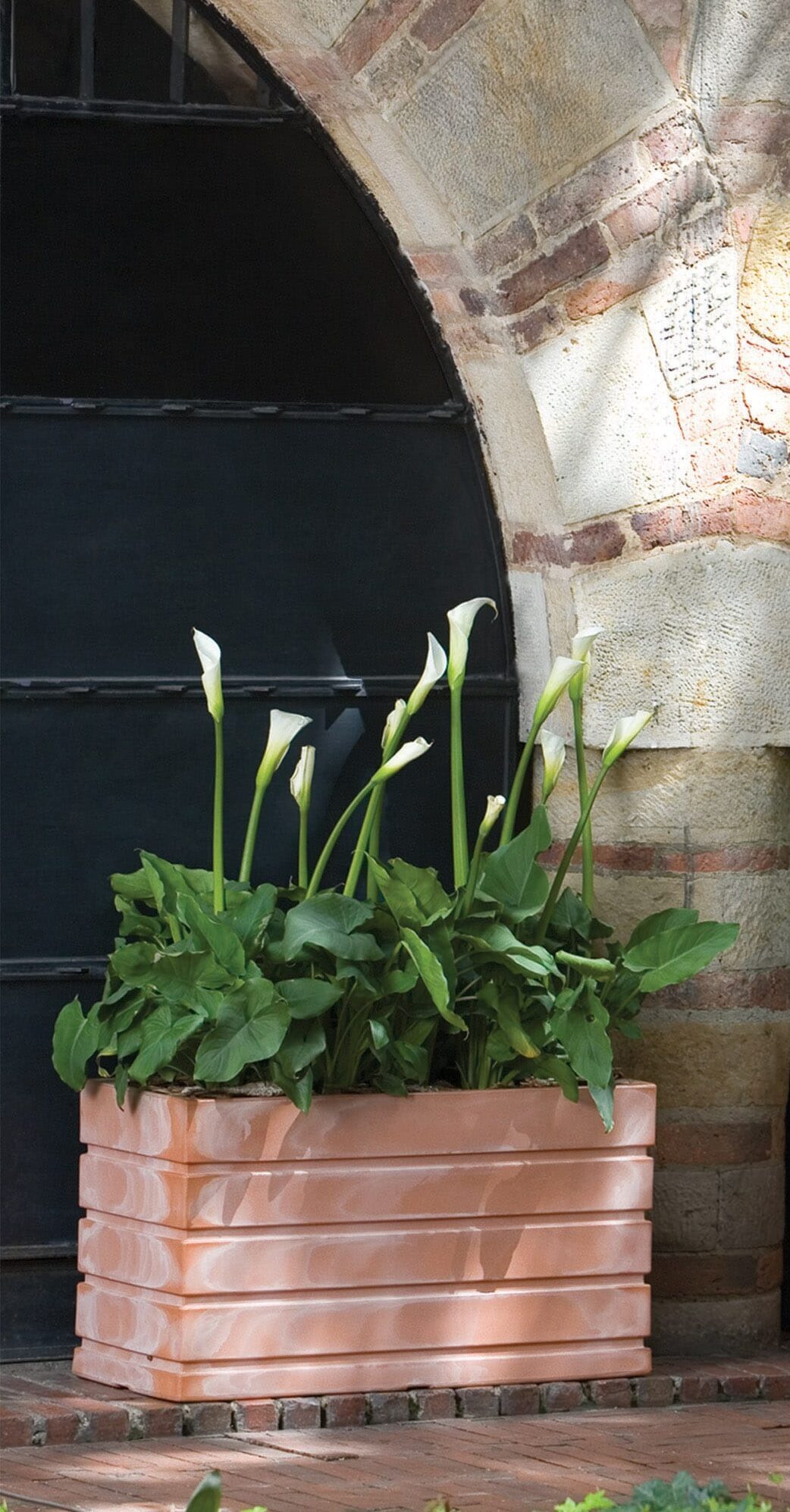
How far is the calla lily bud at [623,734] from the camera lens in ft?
12.5

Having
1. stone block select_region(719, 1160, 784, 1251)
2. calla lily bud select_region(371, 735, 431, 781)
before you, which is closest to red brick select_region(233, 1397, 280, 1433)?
Answer: stone block select_region(719, 1160, 784, 1251)

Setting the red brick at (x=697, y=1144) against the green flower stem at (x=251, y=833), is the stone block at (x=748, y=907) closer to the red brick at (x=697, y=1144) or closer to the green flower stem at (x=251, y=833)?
the red brick at (x=697, y=1144)

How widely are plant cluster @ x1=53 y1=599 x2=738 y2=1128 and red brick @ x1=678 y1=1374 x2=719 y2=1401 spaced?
0.59 metres

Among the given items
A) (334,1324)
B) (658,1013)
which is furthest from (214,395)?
(334,1324)

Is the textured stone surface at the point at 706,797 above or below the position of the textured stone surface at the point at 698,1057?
above

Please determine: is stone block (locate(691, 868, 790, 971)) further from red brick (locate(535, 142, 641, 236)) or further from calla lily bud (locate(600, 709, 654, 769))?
red brick (locate(535, 142, 641, 236))

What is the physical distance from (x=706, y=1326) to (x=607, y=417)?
1.81m

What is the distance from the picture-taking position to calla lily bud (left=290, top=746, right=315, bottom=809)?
3734 mm

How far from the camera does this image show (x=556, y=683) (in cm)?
374

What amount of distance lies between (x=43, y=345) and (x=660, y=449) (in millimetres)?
1240

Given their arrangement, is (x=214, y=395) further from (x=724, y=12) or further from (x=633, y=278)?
(x=724, y=12)

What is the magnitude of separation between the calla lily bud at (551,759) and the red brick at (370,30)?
1.38 metres

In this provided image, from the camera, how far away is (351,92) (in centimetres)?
408

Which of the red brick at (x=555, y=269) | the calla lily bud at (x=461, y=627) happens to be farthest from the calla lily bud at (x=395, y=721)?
the red brick at (x=555, y=269)
